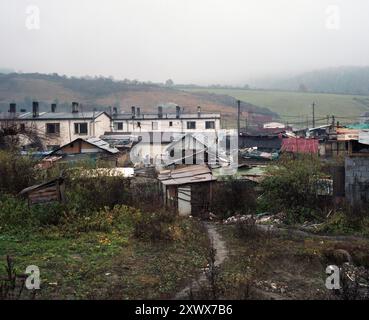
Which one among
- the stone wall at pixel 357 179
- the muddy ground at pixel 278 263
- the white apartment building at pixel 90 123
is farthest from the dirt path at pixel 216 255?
the white apartment building at pixel 90 123

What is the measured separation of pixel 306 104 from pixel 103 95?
46192mm

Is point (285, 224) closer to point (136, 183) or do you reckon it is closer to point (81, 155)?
point (136, 183)

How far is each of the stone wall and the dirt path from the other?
5390 millimetres

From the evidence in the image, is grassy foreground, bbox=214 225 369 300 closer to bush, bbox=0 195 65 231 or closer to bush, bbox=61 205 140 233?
bush, bbox=61 205 140 233

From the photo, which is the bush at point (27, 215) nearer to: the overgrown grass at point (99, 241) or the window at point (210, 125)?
the overgrown grass at point (99, 241)

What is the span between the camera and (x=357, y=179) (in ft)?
52.2

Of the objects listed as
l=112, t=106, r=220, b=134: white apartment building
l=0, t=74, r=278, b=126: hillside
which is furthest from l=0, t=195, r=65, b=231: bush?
l=0, t=74, r=278, b=126: hillside

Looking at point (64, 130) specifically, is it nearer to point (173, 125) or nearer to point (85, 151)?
point (85, 151)

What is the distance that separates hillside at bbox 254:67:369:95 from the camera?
124438mm

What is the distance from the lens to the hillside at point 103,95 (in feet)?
287

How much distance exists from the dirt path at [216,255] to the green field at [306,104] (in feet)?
212

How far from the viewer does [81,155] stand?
2623 cm

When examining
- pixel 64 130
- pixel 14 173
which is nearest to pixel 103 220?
pixel 14 173
